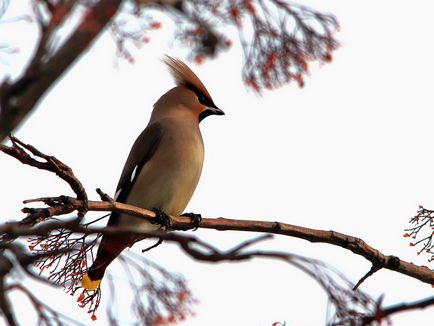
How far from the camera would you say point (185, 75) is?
6.25 m

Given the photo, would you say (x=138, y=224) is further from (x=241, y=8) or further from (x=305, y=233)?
(x=241, y=8)

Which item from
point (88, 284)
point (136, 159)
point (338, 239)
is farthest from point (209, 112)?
point (338, 239)

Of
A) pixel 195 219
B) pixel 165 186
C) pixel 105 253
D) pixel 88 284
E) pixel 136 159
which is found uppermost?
pixel 136 159

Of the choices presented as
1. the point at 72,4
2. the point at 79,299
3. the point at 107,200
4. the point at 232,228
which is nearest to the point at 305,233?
the point at 232,228

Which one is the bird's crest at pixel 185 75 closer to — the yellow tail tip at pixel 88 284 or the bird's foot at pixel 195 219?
the bird's foot at pixel 195 219

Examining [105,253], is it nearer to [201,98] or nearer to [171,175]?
[171,175]

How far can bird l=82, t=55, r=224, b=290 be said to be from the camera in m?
5.20

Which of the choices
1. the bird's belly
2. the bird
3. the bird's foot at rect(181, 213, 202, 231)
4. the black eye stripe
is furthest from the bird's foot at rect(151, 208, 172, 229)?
the black eye stripe

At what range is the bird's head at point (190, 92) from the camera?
6.16m

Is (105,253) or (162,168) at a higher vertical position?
(162,168)

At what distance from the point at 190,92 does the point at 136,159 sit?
0.88m

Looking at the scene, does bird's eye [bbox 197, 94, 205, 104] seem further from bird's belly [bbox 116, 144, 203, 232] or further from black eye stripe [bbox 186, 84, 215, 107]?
bird's belly [bbox 116, 144, 203, 232]

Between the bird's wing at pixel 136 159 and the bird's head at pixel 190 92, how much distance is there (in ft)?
1.64

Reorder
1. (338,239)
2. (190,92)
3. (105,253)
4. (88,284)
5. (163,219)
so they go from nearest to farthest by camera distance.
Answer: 1. (338,239)
2. (88,284)
3. (163,219)
4. (105,253)
5. (190,92)
